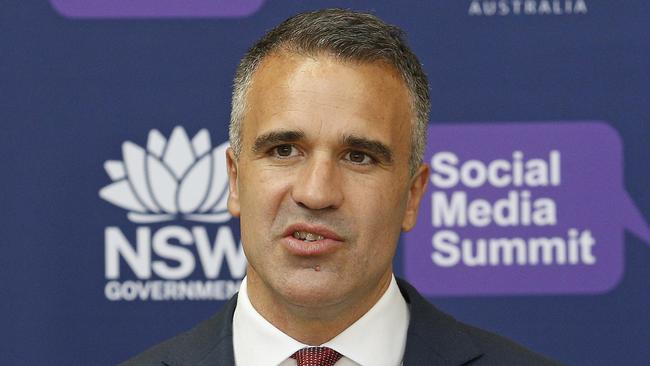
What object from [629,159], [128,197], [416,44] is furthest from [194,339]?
[629,159]

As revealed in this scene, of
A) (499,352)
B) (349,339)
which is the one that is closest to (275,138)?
(349,339)

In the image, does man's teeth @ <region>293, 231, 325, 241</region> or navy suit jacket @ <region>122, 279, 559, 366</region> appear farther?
navy suit jacket @ <region>122, 279, 559, 366</region>

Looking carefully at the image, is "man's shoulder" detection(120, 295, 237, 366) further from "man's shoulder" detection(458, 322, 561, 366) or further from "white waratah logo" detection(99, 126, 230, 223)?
"white waratah logo" detection(99, 126, 230, 223)

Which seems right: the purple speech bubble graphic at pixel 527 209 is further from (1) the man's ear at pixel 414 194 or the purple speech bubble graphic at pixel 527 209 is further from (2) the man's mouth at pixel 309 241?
(2) the man's mouth at pixel 309 241

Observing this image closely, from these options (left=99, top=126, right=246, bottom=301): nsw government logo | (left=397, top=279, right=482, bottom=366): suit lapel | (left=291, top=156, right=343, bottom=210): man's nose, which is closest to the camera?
(left=291, top=156, right=343, bottom=210): man's nose

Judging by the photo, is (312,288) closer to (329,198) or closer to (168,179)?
(329,198)

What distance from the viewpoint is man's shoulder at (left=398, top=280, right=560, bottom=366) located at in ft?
6.89

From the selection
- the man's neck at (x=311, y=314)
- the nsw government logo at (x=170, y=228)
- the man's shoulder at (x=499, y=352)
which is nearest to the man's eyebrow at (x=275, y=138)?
the man's neck at (x=311, y=314)

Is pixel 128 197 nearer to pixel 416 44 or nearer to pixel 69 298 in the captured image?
pixel 69 298

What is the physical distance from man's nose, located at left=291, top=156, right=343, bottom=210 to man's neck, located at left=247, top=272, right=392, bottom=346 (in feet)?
0.67

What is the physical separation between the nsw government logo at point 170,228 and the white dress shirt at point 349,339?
1.06m

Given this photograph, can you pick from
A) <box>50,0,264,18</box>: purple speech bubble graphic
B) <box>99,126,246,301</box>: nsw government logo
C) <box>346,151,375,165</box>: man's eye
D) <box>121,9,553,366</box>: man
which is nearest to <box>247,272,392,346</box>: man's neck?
<box>121,9,553,366</box>: man

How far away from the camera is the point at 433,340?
2.12 metres

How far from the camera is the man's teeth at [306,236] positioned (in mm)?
1910
